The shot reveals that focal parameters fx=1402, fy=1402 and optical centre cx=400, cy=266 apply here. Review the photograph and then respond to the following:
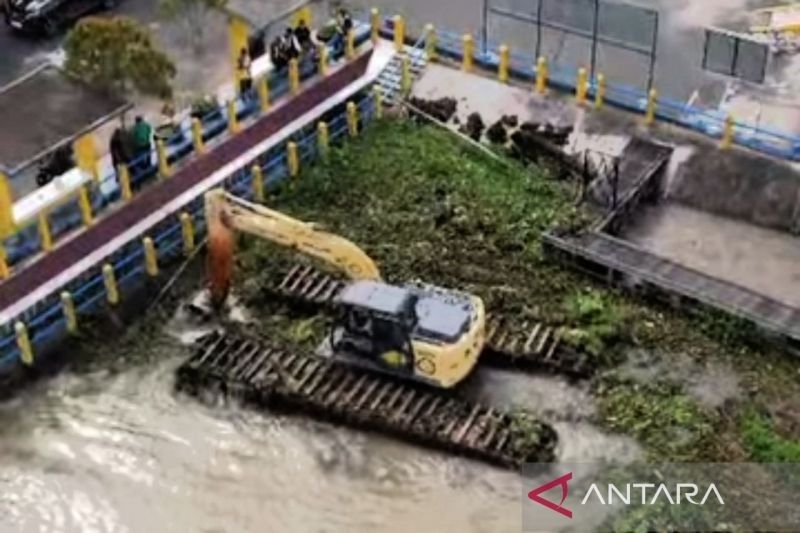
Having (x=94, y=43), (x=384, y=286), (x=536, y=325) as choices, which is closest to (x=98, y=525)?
(x=384, y=286)

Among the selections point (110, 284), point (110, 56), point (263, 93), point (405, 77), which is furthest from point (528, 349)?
point (110, 56)

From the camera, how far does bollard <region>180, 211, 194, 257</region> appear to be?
27609 mm

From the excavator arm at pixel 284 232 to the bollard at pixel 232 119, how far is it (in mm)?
3997

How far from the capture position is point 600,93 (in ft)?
102

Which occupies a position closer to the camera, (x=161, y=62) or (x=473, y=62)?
(x=161, y=62)

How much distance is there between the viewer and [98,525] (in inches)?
895

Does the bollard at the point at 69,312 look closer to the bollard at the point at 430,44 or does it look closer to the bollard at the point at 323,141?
the bollard at the point at 323,141

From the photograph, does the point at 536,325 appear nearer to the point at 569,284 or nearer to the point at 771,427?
the point at 569,284

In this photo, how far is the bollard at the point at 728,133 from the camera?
96.5 feet

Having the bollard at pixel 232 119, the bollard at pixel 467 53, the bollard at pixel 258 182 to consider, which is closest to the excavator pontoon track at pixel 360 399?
the bollard at pixel 258 182

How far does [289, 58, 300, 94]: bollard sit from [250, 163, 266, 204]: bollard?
2.27 meters

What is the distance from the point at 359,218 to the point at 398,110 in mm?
4180

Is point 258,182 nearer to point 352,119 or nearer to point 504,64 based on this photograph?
point 352,119

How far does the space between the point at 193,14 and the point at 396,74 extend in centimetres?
536
